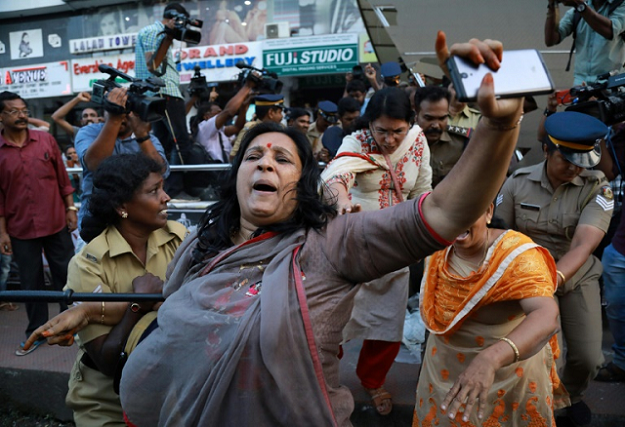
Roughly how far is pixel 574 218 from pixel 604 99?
0.93 m

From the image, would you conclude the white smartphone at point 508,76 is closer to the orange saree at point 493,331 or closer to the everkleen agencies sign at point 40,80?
the orange saree at point 493,331

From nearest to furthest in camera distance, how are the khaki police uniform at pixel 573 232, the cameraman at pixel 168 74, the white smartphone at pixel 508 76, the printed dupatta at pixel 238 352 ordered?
1. the white smartphone at pixel 508 76
2. the printed dupatta at pixel 238 352
3. the khaki police uniform at pixel 573 232
4. the cameraman at pixel 168 74

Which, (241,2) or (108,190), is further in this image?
(241,2)

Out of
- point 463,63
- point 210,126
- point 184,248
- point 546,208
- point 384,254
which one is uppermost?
point 463,63

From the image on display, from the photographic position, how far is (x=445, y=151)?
4305 mm

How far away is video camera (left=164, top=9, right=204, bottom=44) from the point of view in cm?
532

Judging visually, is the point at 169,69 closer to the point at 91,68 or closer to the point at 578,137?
the point at 578,137

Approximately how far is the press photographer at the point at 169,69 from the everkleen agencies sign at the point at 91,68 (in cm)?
1231

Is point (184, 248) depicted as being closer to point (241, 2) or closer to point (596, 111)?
point (596, 111)

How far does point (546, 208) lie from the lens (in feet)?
10.5

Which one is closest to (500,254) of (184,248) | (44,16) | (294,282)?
(294,282)

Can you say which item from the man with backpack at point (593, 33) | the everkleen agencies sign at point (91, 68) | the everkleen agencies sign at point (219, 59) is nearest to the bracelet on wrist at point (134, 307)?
the man with backpack at point (593, 33)

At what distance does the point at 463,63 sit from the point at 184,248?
1175 mm

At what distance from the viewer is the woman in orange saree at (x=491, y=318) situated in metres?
2.16
